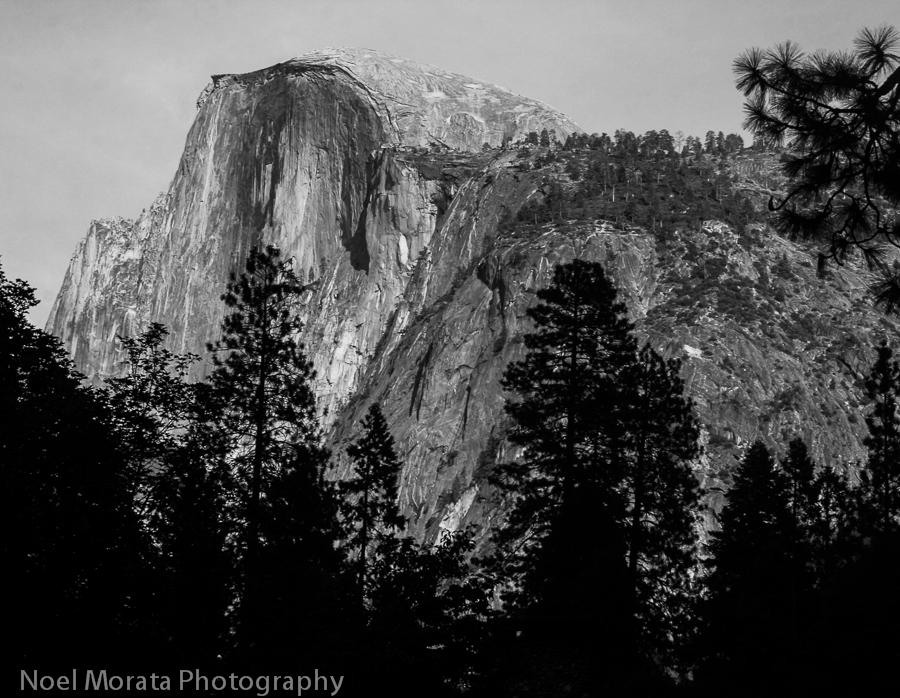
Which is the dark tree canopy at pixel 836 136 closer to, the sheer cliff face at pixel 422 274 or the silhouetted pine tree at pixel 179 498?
the silhouetted pine tree at pixel 179 498

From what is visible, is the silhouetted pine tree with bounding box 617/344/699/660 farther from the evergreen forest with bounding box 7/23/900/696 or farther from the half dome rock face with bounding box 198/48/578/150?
the half dome rock face with bounding box 198/48/578/150

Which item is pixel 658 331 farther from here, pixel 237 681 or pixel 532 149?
pixel 237 681

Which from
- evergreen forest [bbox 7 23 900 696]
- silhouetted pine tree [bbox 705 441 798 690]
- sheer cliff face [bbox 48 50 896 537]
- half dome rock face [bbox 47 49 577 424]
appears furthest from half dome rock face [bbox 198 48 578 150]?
evergreen forest [bbox 7 23 900 696]

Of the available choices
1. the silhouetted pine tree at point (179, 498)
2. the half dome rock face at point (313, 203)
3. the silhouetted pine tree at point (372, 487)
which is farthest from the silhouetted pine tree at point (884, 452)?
the half dome rock face at point (313, 203)

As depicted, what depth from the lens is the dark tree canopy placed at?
12602 millimetres

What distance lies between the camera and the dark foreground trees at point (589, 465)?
84.5ft

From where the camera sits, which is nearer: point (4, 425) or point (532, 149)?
point (4, 425)

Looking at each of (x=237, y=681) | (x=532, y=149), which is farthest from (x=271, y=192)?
(x=237, y=681)

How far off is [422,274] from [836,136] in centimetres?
11265

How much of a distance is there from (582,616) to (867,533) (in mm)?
9103

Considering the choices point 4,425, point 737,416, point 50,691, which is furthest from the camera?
point 737,416

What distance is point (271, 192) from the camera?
14588 centimetres

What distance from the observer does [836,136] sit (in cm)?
1294

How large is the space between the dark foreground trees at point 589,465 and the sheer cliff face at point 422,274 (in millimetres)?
42065
